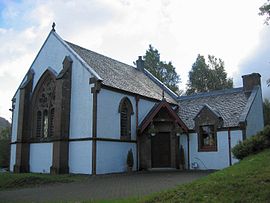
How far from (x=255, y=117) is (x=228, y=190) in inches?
786

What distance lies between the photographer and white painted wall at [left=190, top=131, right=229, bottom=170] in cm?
2575

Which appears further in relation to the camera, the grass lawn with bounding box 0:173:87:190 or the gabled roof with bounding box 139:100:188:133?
the gabled roof with bounding box 139:100:188:133

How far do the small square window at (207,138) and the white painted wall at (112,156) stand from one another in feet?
19.8

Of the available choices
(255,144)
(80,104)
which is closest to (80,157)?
(80,104)

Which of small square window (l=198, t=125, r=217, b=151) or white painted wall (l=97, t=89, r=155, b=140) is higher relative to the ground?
white painted wall (l=97, t=89, r=155, b=140)

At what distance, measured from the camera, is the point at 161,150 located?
90.1 ft

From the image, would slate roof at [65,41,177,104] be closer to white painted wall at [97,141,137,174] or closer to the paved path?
white painted wall at [97,141,137,174]

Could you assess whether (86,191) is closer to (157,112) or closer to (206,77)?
(157,112)

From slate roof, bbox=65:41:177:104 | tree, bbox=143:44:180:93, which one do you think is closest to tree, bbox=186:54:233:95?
tree, bbox=143:44:180:93

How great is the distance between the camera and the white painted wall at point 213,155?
2575 centimetres

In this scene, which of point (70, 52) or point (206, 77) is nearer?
point (70, 52)

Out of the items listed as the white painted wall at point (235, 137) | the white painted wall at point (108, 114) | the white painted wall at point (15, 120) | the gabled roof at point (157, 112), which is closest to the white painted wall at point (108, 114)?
the white painted wall at point (108, 114)

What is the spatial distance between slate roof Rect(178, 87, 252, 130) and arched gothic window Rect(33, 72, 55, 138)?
11767 mm

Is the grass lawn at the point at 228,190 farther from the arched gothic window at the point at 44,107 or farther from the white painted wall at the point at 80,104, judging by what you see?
the arched gothic window at the point at 44,107
